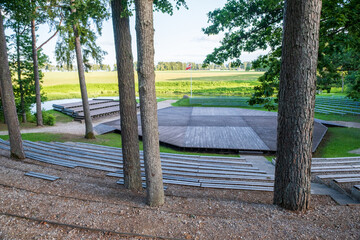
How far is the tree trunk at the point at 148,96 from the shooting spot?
3.75 m

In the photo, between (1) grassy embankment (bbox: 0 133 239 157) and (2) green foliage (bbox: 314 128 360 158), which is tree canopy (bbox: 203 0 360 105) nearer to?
(2) green foliage (bbox: 314 128 360 158)

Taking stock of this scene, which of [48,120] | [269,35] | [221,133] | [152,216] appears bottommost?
[221,133]

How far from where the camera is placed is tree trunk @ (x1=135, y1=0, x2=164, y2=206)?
375 cm

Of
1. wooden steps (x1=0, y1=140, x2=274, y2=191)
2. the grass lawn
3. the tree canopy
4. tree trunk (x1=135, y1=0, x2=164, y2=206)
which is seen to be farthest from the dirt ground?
the grass lawn

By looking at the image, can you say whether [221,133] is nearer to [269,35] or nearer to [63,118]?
[269,35]

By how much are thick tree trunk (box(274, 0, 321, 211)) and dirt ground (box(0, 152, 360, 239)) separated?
50 centimetres

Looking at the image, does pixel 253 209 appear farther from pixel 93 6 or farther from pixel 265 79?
pixel 93 6

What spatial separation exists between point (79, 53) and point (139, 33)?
929 cm

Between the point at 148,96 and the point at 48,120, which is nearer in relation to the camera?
the point at 148,96

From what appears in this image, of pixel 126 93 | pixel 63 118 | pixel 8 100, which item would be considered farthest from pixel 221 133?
pixel 63 118

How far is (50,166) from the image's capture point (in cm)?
691

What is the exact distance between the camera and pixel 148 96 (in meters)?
3.95

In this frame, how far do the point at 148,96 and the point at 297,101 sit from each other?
2.48m

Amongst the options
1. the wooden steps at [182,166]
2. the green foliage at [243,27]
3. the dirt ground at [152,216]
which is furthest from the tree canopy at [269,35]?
the dirt ground at [152,216]
